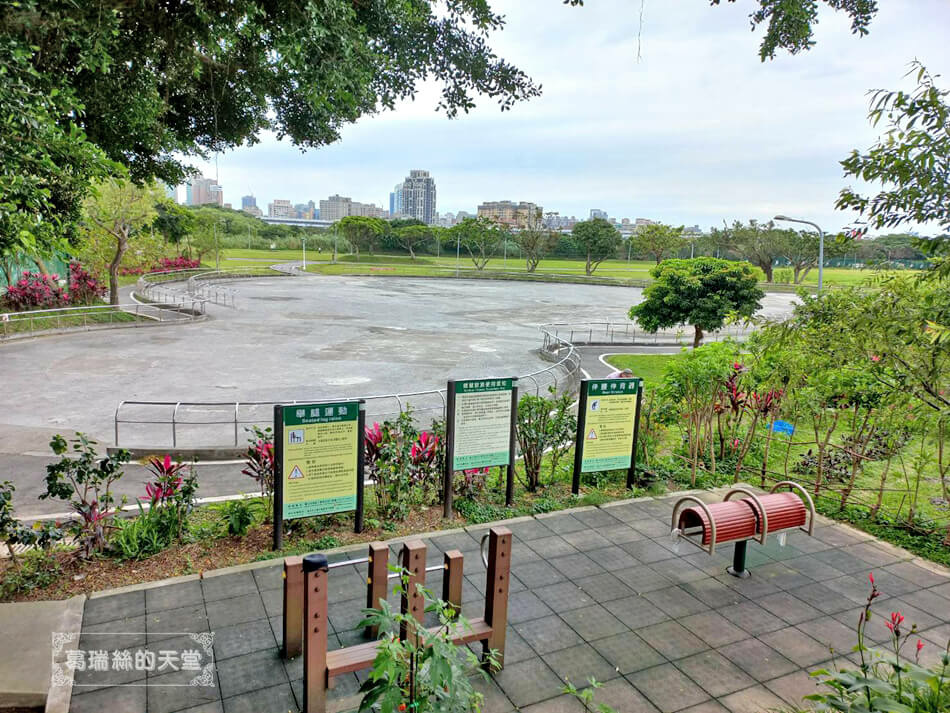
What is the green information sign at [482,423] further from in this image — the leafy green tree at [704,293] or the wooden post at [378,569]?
the leafy green tree at [704,293]

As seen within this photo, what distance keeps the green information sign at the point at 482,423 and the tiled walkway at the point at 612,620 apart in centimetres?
75

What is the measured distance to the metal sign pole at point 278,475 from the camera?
5445 millimetres

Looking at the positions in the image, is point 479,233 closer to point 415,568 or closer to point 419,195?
point 415,568

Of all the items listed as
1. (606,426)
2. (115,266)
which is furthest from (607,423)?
(115,266)

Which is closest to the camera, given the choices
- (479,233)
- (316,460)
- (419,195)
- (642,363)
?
(316,460)

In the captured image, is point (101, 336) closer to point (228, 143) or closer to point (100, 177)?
point (228, 143)

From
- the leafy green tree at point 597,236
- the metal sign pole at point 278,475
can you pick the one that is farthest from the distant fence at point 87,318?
the leafy green tree at point 597,236

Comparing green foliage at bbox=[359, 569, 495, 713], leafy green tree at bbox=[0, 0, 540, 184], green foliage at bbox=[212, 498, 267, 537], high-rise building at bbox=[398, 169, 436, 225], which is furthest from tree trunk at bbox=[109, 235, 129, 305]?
high-rise building at bbox=[398, 169, 436, 225]

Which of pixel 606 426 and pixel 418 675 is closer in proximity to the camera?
pixel 418 675

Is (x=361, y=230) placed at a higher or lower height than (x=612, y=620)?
higher

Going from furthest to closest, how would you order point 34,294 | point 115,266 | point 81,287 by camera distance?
point 115,266 → point 81,287 → point 34,294

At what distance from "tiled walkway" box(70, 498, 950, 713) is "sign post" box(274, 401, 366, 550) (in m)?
0.51

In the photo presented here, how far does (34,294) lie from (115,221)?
4513 millimetres

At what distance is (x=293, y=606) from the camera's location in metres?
4.11
